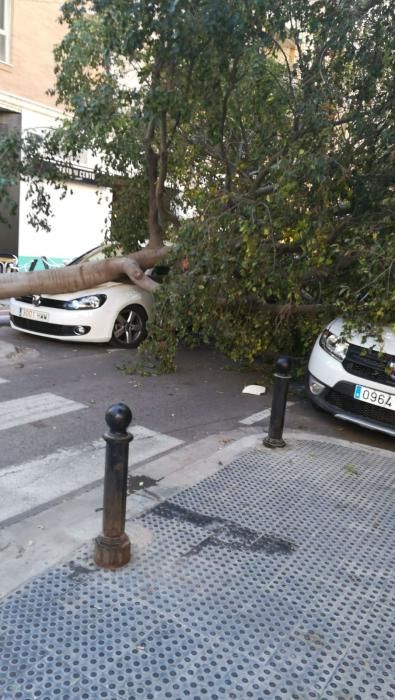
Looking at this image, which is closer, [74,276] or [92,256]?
[74,276]

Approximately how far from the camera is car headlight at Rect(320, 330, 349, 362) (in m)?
5.65

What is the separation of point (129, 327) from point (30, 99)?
11.3 m

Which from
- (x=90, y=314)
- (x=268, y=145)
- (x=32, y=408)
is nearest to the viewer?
(x=32, y=408)

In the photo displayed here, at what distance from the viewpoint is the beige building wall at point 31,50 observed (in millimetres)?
16047

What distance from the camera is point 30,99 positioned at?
1672 cm

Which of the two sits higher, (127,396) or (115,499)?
(115,499)

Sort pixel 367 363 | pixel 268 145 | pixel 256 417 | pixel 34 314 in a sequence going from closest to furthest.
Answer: pixel 367 363, pixel 256 417, pixel 268 145, pixel 34 314

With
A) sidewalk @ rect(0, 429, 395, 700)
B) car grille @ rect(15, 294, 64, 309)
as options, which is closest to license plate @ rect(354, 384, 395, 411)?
sidewalk @ rect(0, 429, 395, 700)

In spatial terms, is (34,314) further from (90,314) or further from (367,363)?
(367,363)

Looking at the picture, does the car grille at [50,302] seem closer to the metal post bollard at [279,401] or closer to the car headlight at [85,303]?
the car headlight at [85,303]

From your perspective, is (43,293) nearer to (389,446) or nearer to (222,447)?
(222,447)

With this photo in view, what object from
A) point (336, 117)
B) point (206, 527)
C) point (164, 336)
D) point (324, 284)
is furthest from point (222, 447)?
point (336, 117)

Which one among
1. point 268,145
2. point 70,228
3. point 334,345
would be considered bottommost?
point 334,345

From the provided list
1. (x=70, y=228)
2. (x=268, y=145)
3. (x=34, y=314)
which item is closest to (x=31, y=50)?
(x=70, y=228)
